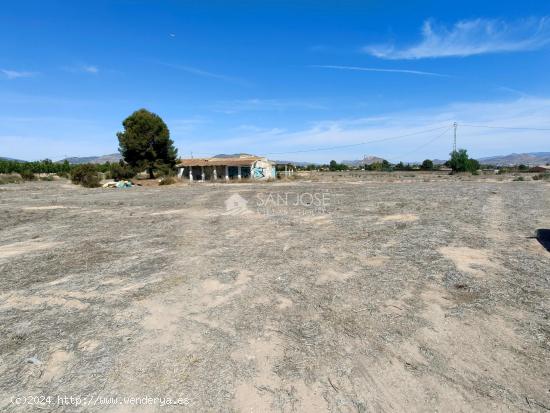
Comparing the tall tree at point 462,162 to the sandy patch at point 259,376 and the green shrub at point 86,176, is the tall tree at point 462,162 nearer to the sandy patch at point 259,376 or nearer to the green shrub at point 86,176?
the green shrub at point 86,176

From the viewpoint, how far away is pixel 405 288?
522 cm

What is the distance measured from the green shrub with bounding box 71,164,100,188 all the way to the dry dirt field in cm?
2784

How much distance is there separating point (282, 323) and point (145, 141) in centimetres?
3853

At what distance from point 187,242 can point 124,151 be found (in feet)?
113

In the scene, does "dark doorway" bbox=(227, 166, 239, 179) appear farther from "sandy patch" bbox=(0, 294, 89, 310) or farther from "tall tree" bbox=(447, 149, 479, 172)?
"sandy patch" bbox=(0, 294, 89, 310)

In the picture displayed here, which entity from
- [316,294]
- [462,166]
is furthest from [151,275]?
[462,166]

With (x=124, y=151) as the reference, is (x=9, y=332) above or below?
below

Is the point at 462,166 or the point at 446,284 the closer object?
the point at 446,284

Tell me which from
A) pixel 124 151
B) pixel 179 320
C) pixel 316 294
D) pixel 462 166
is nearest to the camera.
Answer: pixel 179 320

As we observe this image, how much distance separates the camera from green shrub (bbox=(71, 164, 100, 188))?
33.7m

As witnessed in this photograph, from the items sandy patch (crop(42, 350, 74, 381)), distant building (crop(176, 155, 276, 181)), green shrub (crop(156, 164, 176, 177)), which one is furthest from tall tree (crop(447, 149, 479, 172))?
sandy patch (crop(42, 350, 74, 381))

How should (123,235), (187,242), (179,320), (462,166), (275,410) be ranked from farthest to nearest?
(462,166) → (123,235) → (187,242) → (179,320) → (275,410)

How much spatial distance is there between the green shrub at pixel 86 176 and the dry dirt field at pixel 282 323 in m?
27.8

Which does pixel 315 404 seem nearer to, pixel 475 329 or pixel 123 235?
pixel 475 329
